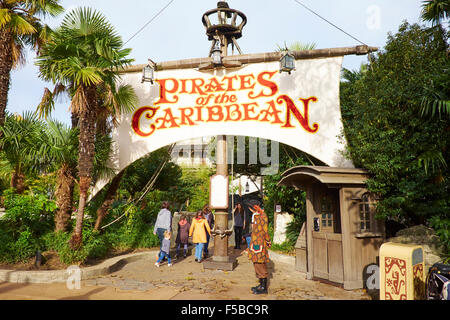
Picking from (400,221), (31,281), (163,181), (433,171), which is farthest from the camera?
(163,181)

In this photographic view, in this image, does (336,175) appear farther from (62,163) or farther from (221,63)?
(62,163)

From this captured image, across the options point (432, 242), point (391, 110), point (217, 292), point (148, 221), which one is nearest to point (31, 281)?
point (217, 292)

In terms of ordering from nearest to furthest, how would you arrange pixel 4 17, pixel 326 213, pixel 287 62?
pixel 326 213
pixel 287 62
pixel 4 17

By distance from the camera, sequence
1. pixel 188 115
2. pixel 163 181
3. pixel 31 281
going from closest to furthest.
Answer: pixel 31 281
pixel 188 115
pixel 163 181

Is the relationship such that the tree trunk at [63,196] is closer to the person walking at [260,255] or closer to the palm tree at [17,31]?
the palm tree at [17,31]

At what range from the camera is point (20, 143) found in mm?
8938

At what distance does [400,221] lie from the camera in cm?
809

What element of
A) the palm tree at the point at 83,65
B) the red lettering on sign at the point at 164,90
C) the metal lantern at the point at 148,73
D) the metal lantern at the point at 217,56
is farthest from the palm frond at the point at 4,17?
the metal lantern at the point at 217,56

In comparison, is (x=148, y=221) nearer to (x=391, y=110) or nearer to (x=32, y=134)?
(x=32, y=134)

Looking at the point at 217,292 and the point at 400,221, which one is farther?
the point at 400,221

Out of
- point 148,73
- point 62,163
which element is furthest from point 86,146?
point 148,73

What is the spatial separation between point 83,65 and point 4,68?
2.80 m

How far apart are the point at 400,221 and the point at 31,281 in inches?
348

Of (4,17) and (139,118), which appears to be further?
(139,118)
